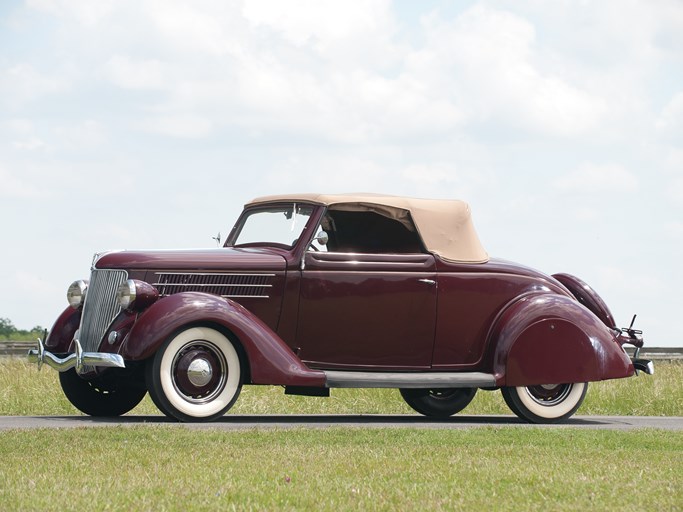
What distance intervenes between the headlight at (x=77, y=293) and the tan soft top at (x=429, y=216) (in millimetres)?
2188

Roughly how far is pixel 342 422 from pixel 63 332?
313cm

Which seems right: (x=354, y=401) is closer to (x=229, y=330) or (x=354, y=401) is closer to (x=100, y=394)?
(x=100, y=394)

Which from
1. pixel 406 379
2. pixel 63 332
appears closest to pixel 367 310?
pixel 406 379

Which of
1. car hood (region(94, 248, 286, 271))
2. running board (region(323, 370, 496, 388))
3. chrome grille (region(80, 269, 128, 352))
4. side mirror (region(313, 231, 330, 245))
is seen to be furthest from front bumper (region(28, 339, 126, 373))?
side mirror (region(313, 231, 330, 245))

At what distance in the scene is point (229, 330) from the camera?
1105 centimetres

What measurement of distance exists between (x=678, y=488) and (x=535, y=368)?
506 centimetres

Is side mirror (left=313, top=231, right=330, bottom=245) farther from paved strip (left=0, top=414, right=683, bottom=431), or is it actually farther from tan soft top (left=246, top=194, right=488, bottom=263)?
paved strip (left=0, top=414, right=683, bottom=431)

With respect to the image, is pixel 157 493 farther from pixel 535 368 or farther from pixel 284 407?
pixel 284 407

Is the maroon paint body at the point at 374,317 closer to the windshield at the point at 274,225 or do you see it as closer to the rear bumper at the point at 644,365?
the windshield at the point at 274,225

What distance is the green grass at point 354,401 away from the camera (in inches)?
568

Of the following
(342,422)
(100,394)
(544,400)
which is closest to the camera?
(342,422)

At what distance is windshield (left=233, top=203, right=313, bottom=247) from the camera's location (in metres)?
12.1

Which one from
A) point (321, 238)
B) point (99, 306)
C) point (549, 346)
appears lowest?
point (549, 346)

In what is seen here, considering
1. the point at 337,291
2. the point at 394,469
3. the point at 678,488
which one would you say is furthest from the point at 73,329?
the point at 678,488
